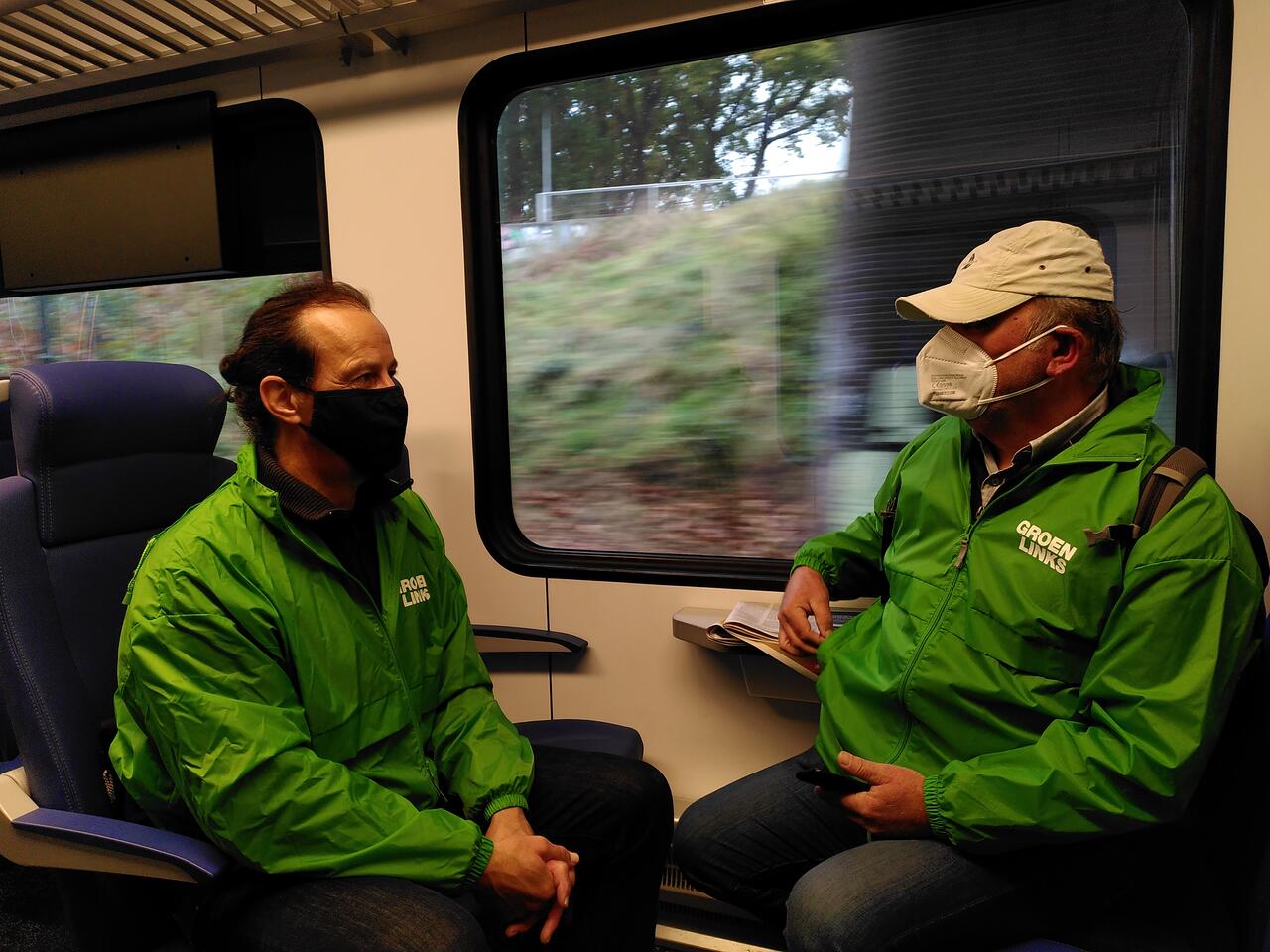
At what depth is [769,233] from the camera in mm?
2096

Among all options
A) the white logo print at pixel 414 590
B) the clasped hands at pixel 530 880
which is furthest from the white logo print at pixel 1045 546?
the white logo print at pixel 414 590

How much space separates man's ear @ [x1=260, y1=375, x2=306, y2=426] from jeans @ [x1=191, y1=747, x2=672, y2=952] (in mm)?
737

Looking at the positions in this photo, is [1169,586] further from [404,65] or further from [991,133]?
[404,65]

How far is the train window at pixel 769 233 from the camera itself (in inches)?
70.1

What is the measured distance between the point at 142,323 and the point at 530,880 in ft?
7.97

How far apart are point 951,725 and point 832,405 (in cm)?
88

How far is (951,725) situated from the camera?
142 centimetres

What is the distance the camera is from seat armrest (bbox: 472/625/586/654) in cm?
231

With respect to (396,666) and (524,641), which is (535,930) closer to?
(396,666)

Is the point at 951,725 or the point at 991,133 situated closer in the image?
the point at 951,725

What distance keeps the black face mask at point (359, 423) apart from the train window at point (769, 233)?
0.83m

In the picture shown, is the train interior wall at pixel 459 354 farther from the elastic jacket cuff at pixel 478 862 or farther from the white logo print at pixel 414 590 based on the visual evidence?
the elastic jacket cuff at pixel 478 862

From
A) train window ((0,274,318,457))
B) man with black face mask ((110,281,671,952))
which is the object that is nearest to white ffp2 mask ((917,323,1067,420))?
man with black face mask ((110,281,671,952))

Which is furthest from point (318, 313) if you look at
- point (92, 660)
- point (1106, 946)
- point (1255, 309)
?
point (1255, 309)
